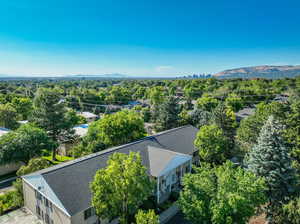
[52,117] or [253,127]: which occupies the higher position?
[52,117]

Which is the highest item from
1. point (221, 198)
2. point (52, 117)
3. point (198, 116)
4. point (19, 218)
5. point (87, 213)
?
point (52, 117)

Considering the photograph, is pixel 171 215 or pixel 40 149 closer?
pixel 171 215

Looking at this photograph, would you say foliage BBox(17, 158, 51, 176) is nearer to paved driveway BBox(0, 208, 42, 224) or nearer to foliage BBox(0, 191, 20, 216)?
foliage BBox(0, 191, 20, 216)

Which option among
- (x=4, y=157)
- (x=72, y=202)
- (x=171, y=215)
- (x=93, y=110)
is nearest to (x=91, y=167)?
(x=72, y=202)

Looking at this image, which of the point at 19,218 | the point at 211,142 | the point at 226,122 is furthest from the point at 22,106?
the point at 226,122

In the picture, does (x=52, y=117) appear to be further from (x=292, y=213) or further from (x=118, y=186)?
(x=292, y=213)

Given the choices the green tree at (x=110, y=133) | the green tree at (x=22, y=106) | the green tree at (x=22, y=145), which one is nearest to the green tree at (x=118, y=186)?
the green tree at (x=110, y=133)

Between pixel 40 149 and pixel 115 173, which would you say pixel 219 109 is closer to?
pixel 115 173
